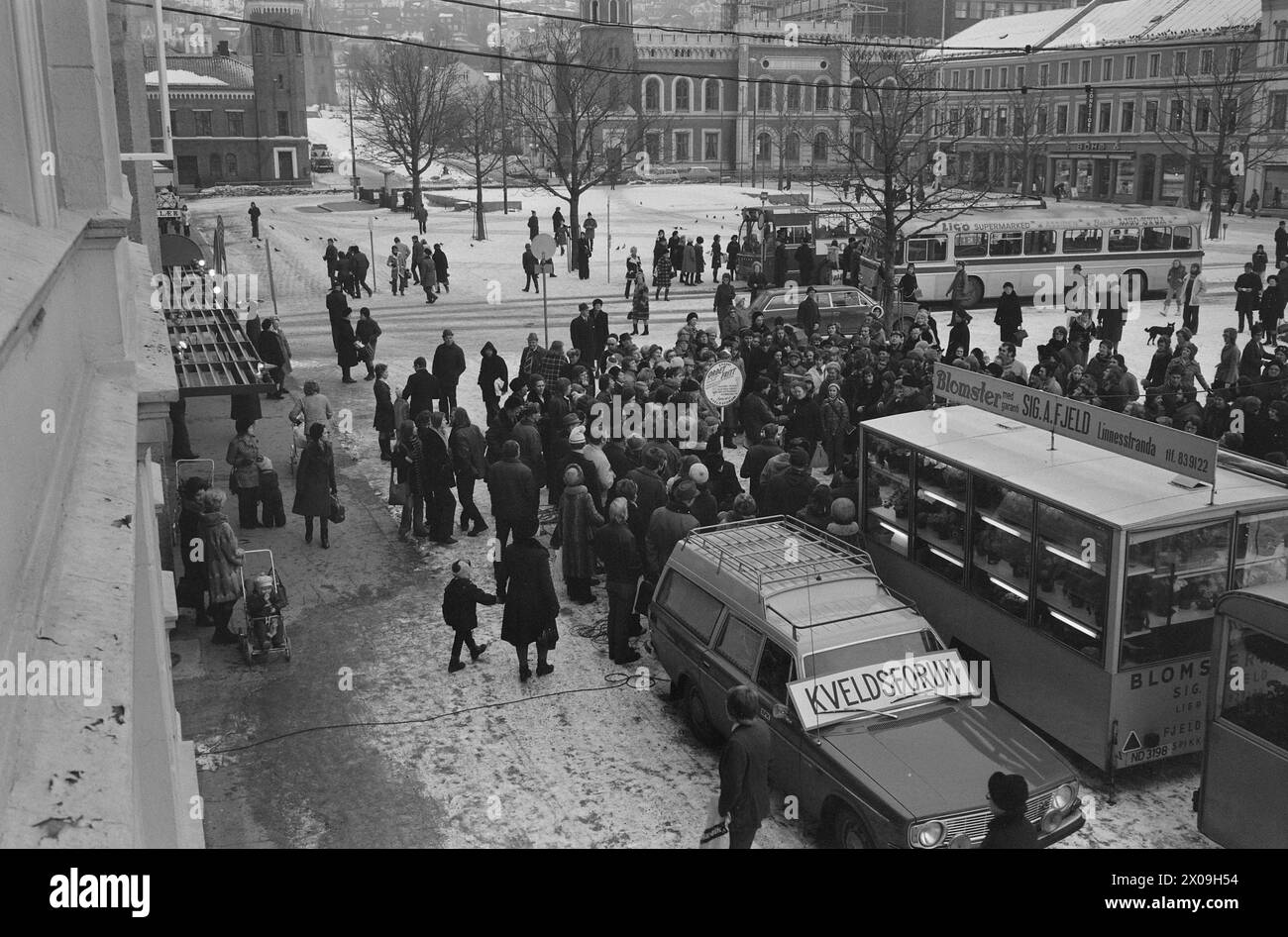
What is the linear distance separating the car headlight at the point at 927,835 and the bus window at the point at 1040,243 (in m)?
28.0

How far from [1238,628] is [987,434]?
145 inches

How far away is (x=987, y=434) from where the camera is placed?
440 inches

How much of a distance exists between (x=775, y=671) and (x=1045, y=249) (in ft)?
88.9

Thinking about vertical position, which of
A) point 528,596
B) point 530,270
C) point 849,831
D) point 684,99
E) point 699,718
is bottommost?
point 699,718

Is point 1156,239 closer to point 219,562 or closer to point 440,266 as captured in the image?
point 440,266

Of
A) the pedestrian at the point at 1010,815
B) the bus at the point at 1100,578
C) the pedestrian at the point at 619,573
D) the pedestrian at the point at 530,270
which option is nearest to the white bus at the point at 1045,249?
the pedestrian at the point at 530,270

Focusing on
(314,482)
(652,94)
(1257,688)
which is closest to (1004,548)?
(1257,688)

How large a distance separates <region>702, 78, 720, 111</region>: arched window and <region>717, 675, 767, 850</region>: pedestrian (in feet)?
303

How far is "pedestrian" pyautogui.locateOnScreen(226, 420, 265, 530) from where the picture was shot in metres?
14.8

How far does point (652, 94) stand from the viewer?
95750mm

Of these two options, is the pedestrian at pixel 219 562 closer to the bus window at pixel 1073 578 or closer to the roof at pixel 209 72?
the bus window at pixel 1073 578
